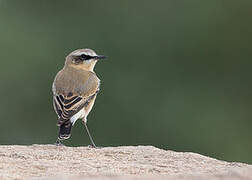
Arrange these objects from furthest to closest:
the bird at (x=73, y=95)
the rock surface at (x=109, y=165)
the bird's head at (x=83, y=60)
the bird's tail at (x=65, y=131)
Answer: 1. the bird's head at (x=83, y=60)
2. the bird at (x=73, y=95)
3. the bird's tail at (x=65, y=131)
4. the rock surface at (x=109, y=165)

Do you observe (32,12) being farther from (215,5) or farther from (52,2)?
(215,5)

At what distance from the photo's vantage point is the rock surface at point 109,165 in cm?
1045

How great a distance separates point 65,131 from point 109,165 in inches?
116

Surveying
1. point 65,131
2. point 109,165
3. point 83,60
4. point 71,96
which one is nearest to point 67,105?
point 71,96

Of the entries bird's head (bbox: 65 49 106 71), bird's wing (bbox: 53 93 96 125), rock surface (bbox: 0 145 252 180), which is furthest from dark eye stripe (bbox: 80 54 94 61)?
rock surface (bbox: 0 145 252 180)

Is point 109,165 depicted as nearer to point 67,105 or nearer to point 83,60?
point 67,105

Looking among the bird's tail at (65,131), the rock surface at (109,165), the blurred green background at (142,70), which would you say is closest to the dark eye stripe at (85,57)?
the bird's tail at (65,131)

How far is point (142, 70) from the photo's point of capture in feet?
99.3

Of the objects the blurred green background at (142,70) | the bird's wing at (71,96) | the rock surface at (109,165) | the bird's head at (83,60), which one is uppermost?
the bird's head at (83,60)

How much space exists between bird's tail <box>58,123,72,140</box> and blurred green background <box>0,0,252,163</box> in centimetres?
1096

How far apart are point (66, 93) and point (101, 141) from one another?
10619 millimetres

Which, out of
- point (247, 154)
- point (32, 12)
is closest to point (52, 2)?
point (32, 12)

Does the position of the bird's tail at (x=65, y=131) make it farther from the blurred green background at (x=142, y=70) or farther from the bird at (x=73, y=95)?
the blurred green background at (x=142, y=70)

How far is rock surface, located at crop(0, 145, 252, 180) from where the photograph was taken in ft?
34.3
